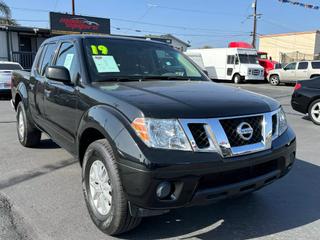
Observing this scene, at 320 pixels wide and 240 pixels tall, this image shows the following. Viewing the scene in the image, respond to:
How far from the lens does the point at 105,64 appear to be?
405cm

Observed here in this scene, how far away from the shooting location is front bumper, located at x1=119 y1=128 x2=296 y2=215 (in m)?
2.73

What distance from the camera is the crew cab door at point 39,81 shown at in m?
5.10

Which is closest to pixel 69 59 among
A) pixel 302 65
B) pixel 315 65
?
pixel 315 65

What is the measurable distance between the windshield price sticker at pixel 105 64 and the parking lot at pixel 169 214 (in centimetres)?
148

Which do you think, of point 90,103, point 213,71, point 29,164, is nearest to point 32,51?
point 213,71

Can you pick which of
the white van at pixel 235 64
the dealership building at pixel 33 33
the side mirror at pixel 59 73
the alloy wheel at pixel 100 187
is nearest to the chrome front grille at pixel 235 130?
the alloy wheel at pixel 100 187

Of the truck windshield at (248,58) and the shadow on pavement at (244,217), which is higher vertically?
the truck windshield at (248,58)

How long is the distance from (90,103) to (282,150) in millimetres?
1857

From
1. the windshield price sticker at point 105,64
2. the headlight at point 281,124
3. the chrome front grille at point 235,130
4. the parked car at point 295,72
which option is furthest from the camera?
the parked car at point 295,72

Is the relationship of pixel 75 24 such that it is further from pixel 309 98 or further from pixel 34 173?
pixel 34 173

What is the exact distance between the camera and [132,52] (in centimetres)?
446

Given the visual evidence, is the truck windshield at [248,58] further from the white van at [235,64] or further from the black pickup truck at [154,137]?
the black pickup truck at [154,137]

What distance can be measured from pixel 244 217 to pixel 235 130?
1.19 metres

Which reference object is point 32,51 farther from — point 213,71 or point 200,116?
point 200,116
